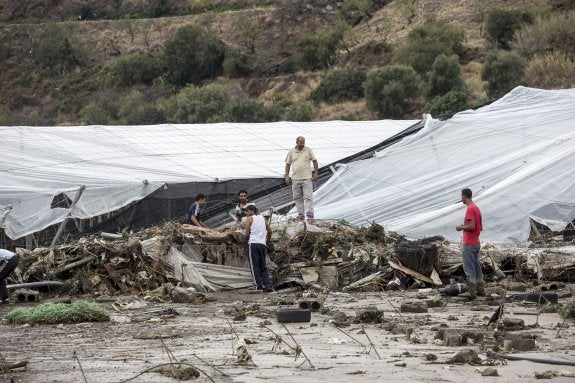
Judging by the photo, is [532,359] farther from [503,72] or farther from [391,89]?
[391,89]

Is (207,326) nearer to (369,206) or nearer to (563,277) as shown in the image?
(563,277)

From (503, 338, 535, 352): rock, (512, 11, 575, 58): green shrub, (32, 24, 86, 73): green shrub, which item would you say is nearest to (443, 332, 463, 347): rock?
(503, 338, 535, 352): rock

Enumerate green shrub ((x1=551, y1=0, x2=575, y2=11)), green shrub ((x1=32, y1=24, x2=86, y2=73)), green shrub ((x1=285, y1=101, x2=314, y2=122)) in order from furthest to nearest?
green shrub ((x1=32, y1=24, x2=86, y2=73)) < green shrub ((x1=551, y1=0, x2=575, y2=11)) < green shrub ((x1=285, y1=101, x2=314, y2=122))

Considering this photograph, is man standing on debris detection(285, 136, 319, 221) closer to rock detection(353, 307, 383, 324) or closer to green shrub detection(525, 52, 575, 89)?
rock detection(353, 307, 383, 324)

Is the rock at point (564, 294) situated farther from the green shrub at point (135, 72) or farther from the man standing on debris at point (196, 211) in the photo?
the green shrub at point (135, 72)

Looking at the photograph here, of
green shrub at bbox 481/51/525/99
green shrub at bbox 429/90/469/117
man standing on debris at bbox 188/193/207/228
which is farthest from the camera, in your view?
green shrub at bbox 481/51/525/99

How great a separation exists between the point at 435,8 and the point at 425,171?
4725 centimetres

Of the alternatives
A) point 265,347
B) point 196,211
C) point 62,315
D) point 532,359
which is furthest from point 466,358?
point 196,211

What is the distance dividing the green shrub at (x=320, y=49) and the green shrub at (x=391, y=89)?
12.5 m

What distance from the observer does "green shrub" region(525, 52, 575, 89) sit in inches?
1718

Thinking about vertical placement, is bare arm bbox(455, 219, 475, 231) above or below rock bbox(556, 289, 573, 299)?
above

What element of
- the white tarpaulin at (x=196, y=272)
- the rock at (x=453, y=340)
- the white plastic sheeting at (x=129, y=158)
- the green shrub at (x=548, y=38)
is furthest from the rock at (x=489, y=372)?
the green shrub at (x=548, y=38)

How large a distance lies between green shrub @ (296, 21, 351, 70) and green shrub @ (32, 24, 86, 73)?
16.6 meters

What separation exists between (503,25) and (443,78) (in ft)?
36.6
